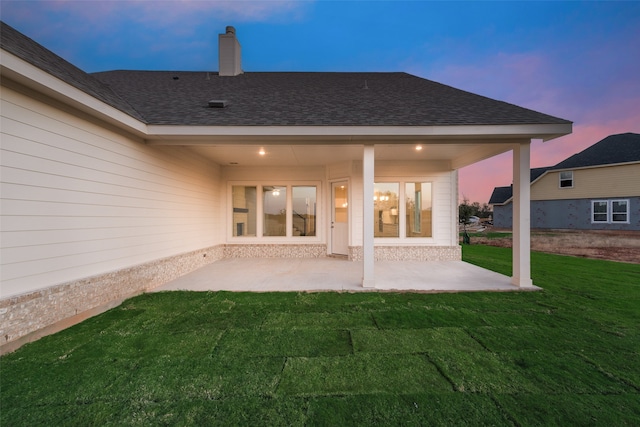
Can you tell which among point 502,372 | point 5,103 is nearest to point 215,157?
point 5,103

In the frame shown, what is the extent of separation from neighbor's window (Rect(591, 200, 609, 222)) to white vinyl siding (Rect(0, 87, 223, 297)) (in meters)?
23.2

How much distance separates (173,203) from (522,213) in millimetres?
6802

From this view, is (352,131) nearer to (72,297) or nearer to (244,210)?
(72,297)

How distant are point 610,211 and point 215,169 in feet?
74.0

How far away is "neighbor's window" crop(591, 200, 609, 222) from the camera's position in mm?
15047

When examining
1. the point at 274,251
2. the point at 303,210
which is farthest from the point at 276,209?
the point at 274,251

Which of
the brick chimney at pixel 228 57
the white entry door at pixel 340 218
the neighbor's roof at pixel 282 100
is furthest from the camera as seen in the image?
the brick chimney at pixel 228 57

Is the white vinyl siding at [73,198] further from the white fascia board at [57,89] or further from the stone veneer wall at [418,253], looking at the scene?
the stone veneer wall at [418,253]

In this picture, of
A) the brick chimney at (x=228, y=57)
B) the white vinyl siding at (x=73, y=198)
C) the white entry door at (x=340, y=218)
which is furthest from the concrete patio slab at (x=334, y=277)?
the brick chimney at (x=228, y=57)

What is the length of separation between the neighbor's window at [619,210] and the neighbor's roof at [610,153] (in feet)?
8.05

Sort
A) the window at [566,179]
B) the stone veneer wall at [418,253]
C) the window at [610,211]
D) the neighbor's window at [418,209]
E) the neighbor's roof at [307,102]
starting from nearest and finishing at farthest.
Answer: the neighbor's roof at [307,102] < the stone veneer wall at [418,253] < the neighbor's window at [418,209] < the window at [610,211] < the window at [566,179]

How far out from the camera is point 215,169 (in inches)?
281

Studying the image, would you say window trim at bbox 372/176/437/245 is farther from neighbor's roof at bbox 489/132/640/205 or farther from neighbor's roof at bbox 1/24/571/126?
neighbor's roof at bbox 489/132/640/205

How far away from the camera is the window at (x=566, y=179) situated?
1645cm
